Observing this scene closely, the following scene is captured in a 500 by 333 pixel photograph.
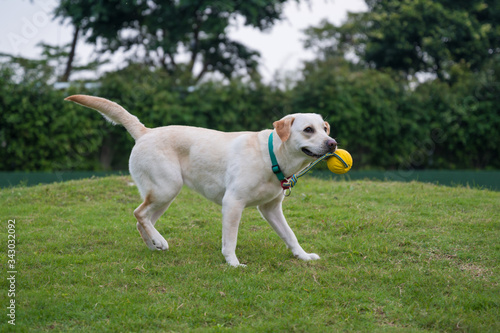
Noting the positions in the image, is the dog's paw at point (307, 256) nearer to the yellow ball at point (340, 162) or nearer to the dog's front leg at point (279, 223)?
the dog's front leg at point (279, 223)

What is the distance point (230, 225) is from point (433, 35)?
1648cm

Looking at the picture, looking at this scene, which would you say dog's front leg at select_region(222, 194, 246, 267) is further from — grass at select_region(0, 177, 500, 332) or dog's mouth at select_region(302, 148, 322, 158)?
dog's mouth at select_region(302, 148, 322, 158)

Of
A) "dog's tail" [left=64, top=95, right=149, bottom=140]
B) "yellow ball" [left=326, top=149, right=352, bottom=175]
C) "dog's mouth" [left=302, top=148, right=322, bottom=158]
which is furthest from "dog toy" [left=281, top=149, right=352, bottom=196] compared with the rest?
"dog's tail" [left=64, top=95, right=149, bottom=140]

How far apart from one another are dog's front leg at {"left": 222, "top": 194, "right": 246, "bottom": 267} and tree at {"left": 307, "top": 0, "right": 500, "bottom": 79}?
15816 millimetres

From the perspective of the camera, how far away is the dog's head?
14.9 feet

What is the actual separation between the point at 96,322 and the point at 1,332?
2.14 ft

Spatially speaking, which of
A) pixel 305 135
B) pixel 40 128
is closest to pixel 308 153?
pixel 305 135

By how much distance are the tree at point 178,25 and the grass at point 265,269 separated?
25.1 feet

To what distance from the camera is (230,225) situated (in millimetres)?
4797

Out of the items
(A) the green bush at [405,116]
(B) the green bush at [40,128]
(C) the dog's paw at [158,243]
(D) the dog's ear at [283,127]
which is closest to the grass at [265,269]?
(C) the dog's paw at [158,243]

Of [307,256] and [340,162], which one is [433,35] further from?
[307,256]

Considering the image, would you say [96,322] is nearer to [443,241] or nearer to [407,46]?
[443,241]

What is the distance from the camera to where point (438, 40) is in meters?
18.2

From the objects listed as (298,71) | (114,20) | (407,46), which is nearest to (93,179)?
(298,71)
